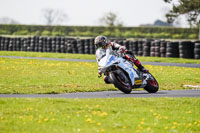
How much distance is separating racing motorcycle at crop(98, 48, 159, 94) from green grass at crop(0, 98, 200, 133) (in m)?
1.40

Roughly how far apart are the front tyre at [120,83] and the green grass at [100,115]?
1.30 metres

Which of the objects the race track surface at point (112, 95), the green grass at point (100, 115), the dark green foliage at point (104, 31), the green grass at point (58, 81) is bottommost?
the dark green foliage at point (104, 31)

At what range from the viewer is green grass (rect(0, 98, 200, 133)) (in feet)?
31.2

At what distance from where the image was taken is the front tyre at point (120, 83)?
47.6 feet

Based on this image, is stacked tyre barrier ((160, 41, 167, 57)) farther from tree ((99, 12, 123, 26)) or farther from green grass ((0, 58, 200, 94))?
tree ((99, 12, 123, 26))

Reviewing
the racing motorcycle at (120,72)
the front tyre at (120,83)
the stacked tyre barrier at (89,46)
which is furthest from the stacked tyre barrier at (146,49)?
the front tyre at (120,83)

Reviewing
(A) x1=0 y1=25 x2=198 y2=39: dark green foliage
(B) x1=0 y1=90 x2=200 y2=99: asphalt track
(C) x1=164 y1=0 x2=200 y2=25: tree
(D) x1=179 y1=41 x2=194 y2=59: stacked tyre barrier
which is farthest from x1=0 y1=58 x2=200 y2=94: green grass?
(A) x1=0 y1=25 x2=198 y2=39: dark green foliage

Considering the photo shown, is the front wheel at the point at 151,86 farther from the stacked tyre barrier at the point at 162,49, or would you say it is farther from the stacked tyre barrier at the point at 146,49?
the stacked tyre barrier at the point at 146,49

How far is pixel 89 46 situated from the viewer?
39031mm

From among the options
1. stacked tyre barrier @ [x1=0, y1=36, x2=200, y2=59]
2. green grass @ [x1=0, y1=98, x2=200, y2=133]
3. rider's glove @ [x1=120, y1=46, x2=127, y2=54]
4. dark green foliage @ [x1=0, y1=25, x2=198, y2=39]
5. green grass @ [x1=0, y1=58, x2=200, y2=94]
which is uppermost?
rider's glove @ [x1=120, y1=46, x2=127, y2=54]

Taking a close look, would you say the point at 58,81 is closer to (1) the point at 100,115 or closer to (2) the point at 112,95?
(2) the point at 112,95

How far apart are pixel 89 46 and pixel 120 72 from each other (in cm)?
2444

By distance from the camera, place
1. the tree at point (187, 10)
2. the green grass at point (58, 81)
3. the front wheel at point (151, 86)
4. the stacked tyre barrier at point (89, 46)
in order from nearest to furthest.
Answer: the front wheel at point (151, 86) < the green grass at point (58, 81) < the stacked tyre barrier at point (89, 46) < the tree at point (187, 10)

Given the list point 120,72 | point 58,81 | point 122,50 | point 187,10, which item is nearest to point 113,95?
point 120,72
